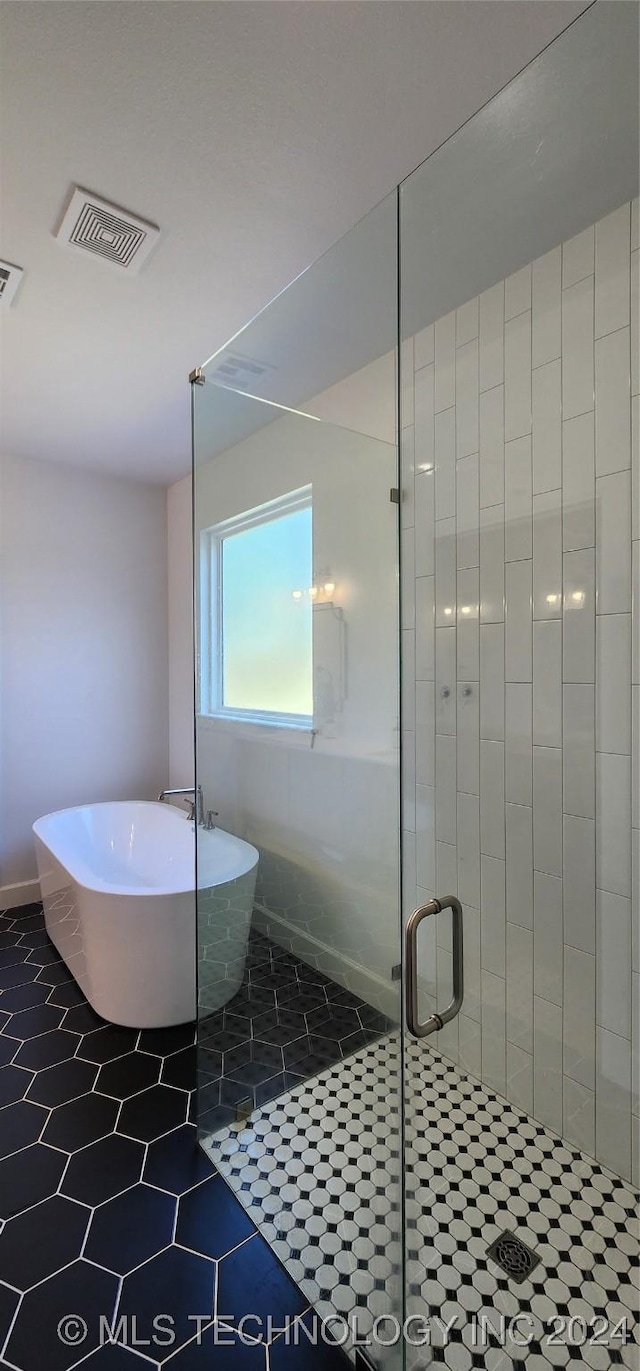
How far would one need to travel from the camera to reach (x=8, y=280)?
1754mm

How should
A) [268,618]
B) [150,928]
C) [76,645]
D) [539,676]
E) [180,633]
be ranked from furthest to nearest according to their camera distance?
[180,633] < [76,645] < [150,928] < [268,618] < [539,676]

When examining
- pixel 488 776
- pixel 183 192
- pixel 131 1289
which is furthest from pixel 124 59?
pixel 131 1289

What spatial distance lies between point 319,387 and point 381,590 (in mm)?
972

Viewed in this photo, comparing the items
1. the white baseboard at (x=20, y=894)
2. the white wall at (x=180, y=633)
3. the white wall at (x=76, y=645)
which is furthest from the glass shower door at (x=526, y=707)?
the white baseboard at (x=20, y=894)

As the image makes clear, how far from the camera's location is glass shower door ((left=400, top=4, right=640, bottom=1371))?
3.96 ft

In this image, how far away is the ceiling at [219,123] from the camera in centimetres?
106

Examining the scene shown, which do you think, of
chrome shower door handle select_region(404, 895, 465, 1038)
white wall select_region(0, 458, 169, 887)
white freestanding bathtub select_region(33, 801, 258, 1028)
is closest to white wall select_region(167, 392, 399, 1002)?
white freestanding bathtub select_region(33, 801, 258, 1028)

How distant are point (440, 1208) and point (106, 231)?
2.80m

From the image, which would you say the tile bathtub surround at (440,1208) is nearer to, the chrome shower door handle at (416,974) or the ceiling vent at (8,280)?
the chrome shower door handle at (416,974)

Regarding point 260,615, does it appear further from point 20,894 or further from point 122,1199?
point 20,894

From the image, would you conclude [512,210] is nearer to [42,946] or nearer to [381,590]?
[381,590]

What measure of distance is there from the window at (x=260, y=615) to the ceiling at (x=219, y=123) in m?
0.74

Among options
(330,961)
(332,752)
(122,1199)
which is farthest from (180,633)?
(122,1199)

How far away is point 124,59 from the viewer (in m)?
1.13
